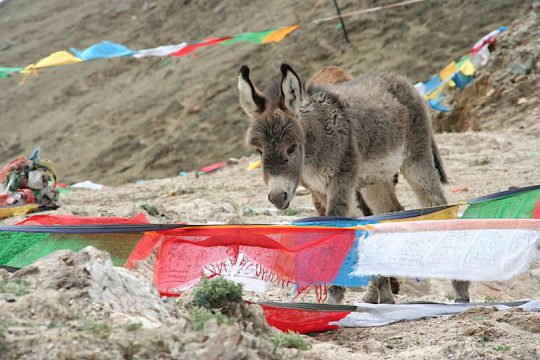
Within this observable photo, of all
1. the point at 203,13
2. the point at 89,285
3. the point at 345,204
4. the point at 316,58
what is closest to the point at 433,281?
the point at 345,204

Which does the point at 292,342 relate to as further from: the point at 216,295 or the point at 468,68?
the point at 468,68

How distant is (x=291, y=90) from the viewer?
19.5 feet

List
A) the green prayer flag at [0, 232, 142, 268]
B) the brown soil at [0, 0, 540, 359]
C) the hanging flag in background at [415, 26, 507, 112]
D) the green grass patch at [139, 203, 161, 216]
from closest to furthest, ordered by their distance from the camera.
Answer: the brown soil at [0, 0, 540, 359] < the green prayer flag at [0, 232, 142, 268] < the green grass patch at [139, 203, 161, 216] < the hanging flag in background at [415, 26, 507, 112]

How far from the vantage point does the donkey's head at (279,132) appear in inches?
219

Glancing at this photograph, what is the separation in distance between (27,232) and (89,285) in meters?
1.88

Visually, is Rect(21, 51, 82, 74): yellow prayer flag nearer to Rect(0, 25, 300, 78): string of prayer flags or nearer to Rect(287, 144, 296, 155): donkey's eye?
Rect(0, 25, 300, 78): string of prayer flags

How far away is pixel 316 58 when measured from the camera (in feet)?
94.9

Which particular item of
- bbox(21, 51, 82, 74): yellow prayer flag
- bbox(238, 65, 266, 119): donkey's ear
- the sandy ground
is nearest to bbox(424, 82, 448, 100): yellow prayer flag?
the sandy ground

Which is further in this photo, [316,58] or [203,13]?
[203,13]

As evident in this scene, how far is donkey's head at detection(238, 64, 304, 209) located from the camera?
5.55 meters

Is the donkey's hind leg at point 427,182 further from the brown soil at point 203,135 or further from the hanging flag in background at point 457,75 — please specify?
the hanging flag in background at point 457,75

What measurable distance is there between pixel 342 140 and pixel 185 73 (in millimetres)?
27742

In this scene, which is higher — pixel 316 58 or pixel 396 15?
pixel 396 15

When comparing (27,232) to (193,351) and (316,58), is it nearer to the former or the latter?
(193,351)
